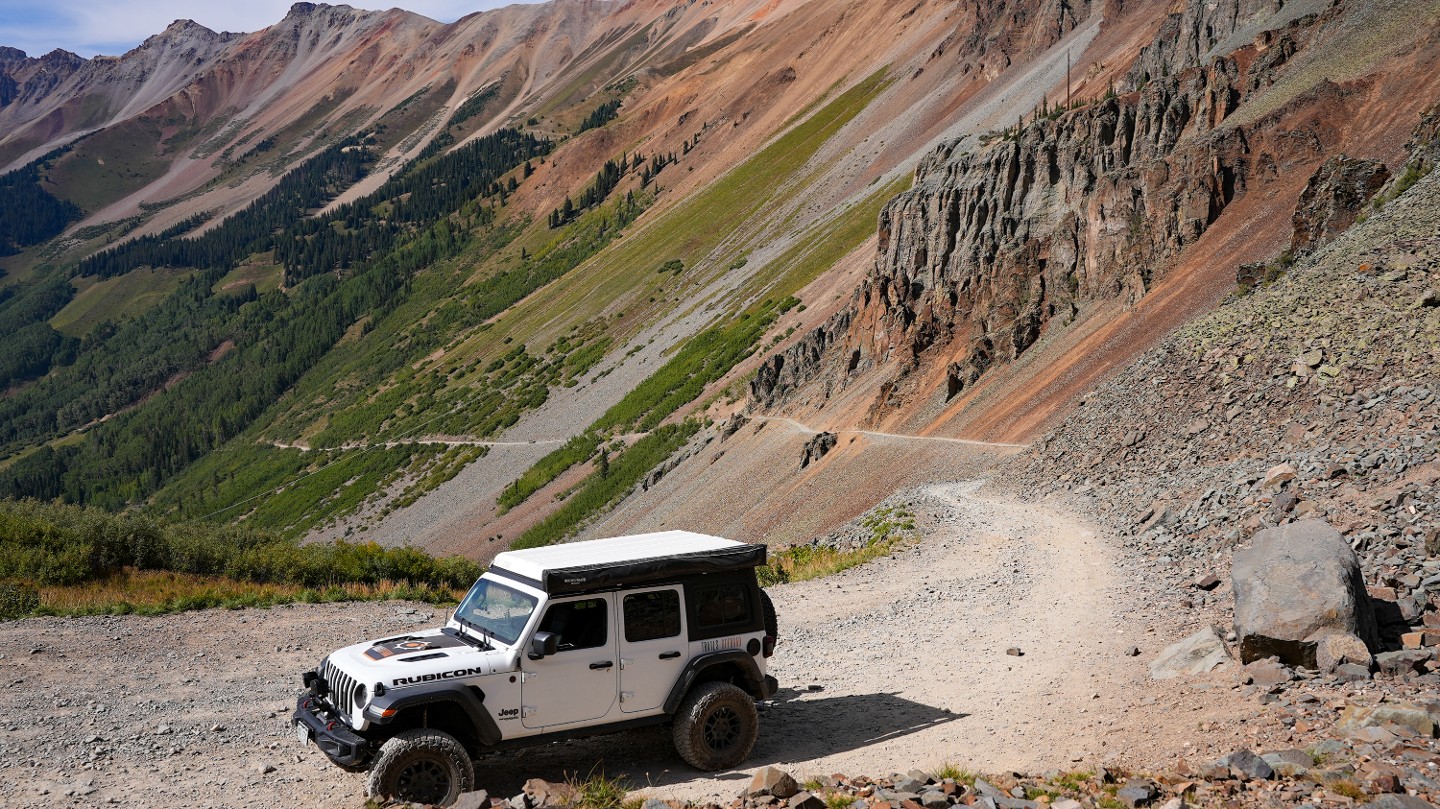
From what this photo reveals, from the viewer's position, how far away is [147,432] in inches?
7411

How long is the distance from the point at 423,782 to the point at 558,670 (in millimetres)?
1507

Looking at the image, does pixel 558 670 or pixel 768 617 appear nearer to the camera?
pixel 558 670

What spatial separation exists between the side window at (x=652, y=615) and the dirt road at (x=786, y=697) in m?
1.39

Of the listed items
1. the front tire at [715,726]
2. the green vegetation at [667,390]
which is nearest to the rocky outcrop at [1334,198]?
the front tire at [715,726]

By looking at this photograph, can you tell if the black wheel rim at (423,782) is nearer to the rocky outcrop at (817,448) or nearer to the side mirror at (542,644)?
the side mirror at (542,644)

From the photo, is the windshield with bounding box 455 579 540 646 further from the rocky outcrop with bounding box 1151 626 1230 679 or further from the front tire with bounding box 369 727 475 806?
→ the rocky outcrop with bounding box 1151 626 1230 679

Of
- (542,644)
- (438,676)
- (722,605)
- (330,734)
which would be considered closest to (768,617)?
(722,605)

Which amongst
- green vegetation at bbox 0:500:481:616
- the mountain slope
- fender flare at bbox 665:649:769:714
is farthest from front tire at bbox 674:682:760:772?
the mountain slope

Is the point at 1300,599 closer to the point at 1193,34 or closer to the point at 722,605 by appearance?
the point at 722,605

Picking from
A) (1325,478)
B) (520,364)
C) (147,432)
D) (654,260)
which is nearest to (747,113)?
(654,260)

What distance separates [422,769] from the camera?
8703mm

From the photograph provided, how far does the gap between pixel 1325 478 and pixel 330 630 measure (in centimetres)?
1625

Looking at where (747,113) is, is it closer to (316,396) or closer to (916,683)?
(316,396)

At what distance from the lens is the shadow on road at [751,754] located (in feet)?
32.1
